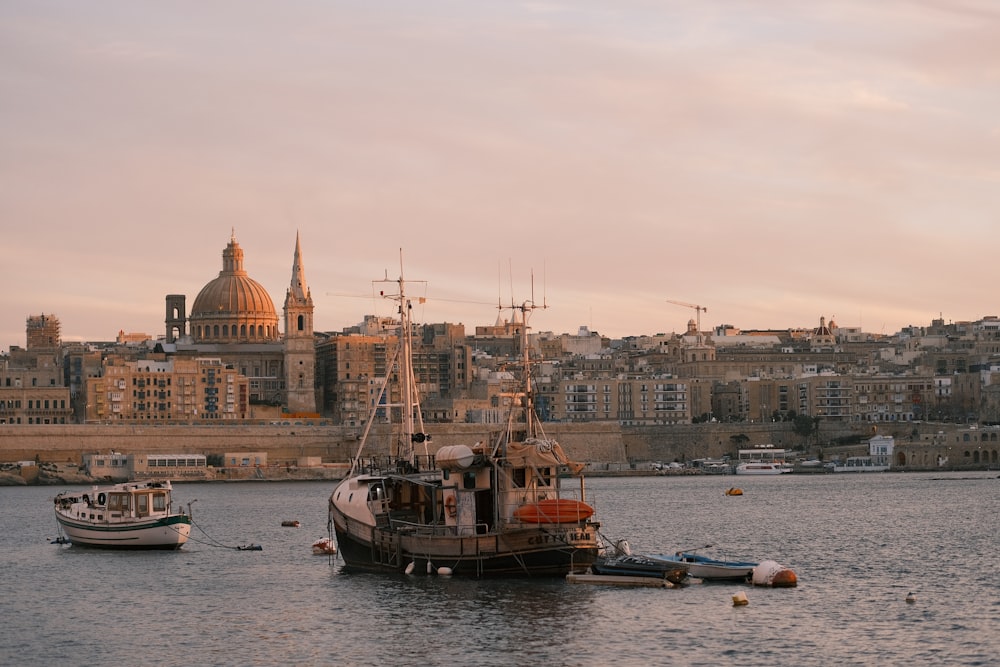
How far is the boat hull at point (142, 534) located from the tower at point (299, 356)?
296 feet

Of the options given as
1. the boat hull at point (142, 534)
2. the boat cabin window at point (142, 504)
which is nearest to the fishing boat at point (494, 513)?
the boat hull at point (142, 534)

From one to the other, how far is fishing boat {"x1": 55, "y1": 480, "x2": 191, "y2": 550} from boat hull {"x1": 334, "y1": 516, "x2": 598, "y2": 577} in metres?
12.3

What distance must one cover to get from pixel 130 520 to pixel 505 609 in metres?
18.3

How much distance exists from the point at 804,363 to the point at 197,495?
8485 cm

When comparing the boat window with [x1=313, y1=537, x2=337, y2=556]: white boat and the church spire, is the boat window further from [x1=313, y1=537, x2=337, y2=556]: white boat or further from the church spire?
the church spire

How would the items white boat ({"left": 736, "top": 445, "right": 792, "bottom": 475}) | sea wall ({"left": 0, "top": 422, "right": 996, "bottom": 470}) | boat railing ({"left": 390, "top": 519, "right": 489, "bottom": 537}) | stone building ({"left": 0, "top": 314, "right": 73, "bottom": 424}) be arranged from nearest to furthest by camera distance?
boat railing ({"left": 390, "top": 519, "right": 489, "bottom": 537})
sea wall ({"left": 0, "top": 422, "right": 996, "bottom": 470})
white boat ({"left": 736, "top": 445, "right": 792, "bottom": 475})
stone building ({"left": 0, "top": 314, "right": 73, "bottom": 424})

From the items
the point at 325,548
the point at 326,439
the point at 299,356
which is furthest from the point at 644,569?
the point at 299,356

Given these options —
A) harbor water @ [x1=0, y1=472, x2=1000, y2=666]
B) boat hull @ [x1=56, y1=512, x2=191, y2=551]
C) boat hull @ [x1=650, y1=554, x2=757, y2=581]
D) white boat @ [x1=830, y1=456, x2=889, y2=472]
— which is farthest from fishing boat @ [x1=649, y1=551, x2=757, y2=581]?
white boat @ [x1=830, y1=456, x2=889, y2=472]

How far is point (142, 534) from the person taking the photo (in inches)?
1951

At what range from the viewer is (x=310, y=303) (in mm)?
145125

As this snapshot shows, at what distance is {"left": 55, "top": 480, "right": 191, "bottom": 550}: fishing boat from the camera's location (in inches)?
1951

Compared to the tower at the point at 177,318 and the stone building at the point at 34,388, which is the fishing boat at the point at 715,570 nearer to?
the stone building at the point at 34,388

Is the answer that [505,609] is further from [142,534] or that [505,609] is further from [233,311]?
[233,311]

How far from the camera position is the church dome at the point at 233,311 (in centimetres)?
15388
